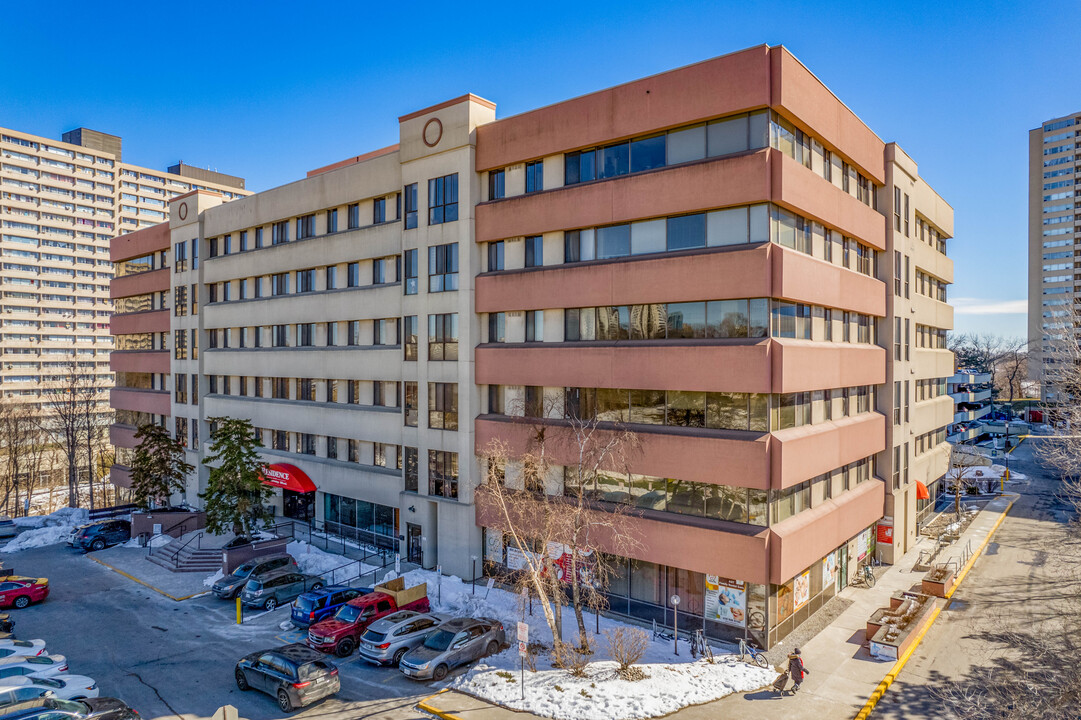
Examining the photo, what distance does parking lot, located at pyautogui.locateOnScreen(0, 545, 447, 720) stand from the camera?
2028 cm

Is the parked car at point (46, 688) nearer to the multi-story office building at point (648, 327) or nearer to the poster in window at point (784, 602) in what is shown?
the multi-story office building at point (648, 327)

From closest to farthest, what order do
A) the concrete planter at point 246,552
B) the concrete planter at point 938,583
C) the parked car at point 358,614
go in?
1. the parked car at point 358,614
2. the concrete planter at point 938,583
3. the concrete planter at point 246,552

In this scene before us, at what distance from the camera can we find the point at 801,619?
26359mm

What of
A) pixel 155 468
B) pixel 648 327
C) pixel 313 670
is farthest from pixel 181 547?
pixel 648 327

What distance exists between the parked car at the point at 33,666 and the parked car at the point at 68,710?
222 centimetres

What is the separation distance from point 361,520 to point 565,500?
16476 millimetres

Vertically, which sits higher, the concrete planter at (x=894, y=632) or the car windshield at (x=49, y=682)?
the car windshield at (x=49, y=682)

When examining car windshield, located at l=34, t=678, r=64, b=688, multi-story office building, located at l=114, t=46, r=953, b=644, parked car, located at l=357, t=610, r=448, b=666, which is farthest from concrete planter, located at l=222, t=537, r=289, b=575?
car windshield, located at l=34, t=678, r=64, b=688

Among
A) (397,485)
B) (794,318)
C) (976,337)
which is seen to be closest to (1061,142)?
(976,337)

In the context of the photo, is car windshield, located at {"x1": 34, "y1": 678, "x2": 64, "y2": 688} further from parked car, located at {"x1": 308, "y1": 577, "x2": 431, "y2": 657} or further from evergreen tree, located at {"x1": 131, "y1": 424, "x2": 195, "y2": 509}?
evergreen tree, located at {"x1": 131, "y1": 424, "x2": 195, "y2": 509}

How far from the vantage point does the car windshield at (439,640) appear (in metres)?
22.5

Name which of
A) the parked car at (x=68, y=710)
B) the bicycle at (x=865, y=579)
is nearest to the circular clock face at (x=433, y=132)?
the parked car at (x=68, y=710)

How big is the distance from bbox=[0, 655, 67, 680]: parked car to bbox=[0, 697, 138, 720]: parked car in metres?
Answer: 2.22

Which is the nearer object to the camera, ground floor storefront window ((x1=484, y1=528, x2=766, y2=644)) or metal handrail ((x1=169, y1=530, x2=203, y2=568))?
ground floor storefront window ((x1=484, y1=528, x2=766, y2=644))
